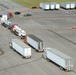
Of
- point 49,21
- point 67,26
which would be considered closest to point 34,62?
point 67,26

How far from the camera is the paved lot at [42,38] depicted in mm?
54531

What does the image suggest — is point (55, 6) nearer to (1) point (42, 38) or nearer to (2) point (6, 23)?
(2) point (6, 23)

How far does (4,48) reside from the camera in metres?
68.4

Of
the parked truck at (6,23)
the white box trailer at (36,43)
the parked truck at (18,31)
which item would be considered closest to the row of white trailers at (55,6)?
the parked truck at (6,23)

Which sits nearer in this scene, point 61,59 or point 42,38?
point 61,59

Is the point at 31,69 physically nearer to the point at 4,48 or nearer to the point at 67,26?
the point at 4,48

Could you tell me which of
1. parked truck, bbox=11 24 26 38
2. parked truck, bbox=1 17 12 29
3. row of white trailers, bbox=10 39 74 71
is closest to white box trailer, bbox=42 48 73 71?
row of white trailers, bbox=10 39 74 71

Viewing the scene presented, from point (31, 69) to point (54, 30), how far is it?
116ft

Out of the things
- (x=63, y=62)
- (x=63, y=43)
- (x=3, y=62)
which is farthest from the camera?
(x=63, y=43)

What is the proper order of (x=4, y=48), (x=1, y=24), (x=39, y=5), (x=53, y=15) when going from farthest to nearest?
(x=39, y=5) → (x=53, y=15) → (x=1, y=24) → (x=4, y=48)

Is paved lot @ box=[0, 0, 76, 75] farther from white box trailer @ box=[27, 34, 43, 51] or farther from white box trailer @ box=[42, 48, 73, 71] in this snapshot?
white box trailer @ box=[27, 34, 43, 51]

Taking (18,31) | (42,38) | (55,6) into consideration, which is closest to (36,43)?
(42,38)

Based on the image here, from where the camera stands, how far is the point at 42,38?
78.1 metres

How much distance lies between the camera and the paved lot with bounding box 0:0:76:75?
5453 cm
